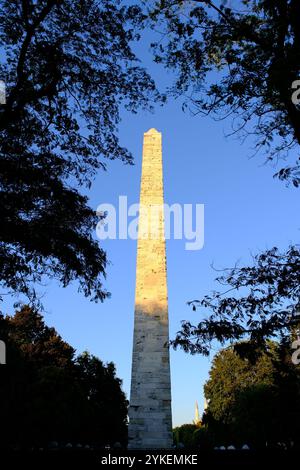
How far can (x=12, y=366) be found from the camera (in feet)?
97.5

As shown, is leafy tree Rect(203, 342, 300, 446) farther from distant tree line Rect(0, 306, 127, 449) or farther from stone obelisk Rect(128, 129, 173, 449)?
distant tree line Rect(0, 306, 127, 449)

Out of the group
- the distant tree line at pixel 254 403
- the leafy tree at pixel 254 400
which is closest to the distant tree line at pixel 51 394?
the distant tree line at pixel 254 403

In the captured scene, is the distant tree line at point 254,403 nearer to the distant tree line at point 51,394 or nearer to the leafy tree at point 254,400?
the leafy tree at point 254,400

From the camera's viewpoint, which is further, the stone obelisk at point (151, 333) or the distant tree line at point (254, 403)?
the distant tree line at point (254, 403)

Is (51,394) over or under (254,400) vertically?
over

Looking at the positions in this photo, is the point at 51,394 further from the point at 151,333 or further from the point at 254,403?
the point at 151,333

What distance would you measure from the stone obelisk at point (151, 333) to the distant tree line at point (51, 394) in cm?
438

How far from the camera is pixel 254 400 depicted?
37969 mm

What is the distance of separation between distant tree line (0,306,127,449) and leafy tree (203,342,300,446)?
404 inches

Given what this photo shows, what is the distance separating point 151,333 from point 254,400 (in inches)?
992

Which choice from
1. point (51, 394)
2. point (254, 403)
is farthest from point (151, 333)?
point (254, 403)

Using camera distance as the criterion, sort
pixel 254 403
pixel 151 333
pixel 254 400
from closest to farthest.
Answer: pixel 151 333
pixel 254 403
pixel 254 400

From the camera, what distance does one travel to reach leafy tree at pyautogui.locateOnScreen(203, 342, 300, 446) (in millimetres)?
29984

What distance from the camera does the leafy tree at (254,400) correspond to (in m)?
30.0
